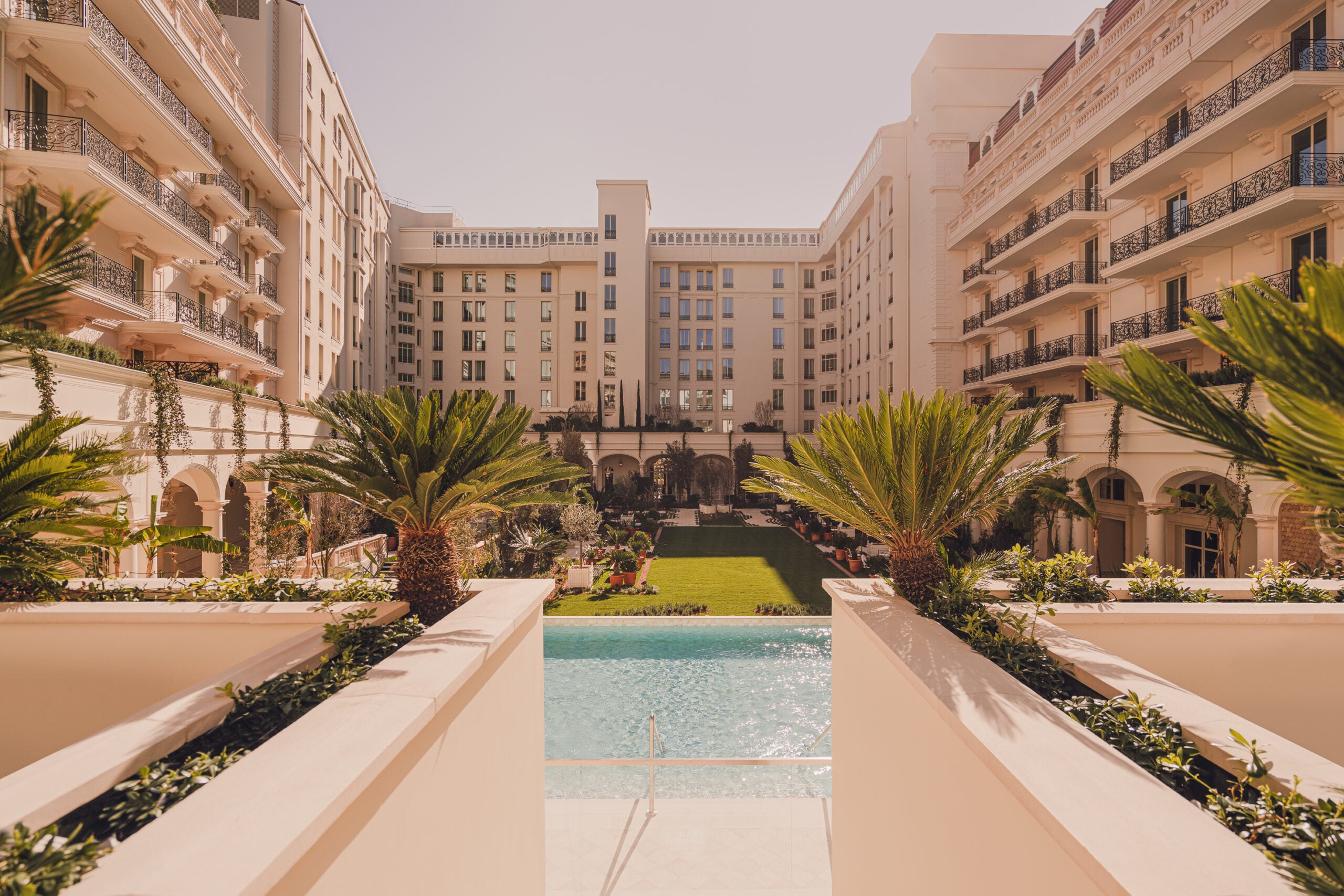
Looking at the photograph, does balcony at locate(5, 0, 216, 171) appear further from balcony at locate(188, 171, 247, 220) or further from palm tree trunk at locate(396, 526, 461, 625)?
palm tree trunk at locate(396, 526, 461, 625)

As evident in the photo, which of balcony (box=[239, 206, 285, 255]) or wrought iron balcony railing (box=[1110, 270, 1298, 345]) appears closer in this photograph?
wrought iron balcony railing (box=[1110, 270, 1298, 345])

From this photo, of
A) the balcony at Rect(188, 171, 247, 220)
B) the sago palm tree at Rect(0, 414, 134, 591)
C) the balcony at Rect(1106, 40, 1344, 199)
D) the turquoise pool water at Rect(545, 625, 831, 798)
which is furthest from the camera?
the balcony at Rect(188, 171, 247, 220)

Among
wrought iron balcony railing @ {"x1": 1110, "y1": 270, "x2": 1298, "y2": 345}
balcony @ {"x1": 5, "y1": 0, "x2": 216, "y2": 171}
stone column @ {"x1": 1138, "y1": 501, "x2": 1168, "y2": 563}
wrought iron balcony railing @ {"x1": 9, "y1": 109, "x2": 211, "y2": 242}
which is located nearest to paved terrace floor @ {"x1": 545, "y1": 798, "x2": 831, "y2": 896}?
stone column @ {"x1": 1138, "y1": 501, "x2": 1168, "y2": 563}

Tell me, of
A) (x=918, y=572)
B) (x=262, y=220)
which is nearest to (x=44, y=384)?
(x=918, y=572)

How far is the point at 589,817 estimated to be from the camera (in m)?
7.60

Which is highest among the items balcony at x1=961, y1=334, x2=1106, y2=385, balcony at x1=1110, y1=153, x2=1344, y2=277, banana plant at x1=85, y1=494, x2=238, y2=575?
balcony at x1=1110, y1=153, x2=1344, y2=277

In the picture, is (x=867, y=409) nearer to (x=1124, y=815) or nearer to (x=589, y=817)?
(x=1124, y=815)

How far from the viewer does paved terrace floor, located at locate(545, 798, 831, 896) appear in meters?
6.49

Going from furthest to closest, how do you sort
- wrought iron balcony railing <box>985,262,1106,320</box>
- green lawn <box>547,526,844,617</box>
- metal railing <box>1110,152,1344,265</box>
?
wrought iron balcony railing <box>985,262,1106,320</box>
green lawn <box>547,526,844,617</box>
metal railing <box>1110,152,1344,265</box>

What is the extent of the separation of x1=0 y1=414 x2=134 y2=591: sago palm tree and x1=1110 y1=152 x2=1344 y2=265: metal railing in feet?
69.3

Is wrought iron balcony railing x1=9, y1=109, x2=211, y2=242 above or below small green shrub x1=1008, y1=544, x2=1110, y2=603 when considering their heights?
above

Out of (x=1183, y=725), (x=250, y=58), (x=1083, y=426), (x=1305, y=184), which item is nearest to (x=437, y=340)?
(x=250, y=58)

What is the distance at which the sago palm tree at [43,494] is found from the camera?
427 centimetres

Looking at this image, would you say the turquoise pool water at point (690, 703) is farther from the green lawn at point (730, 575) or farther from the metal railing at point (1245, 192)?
the metal railing at point (1245, 192)
